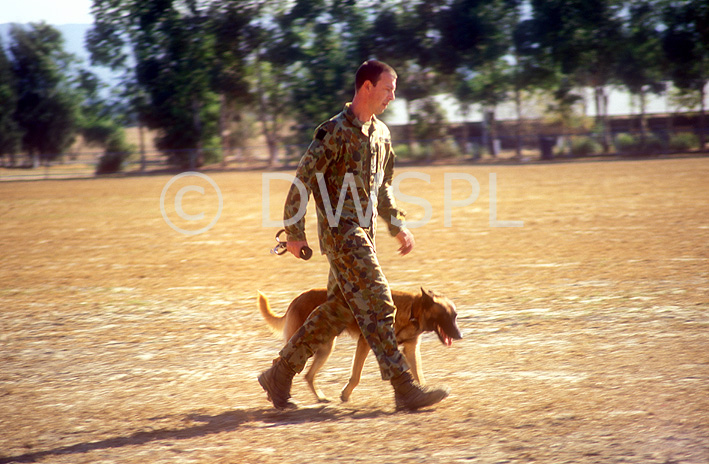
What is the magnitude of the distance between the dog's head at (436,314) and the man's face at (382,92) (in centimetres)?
116

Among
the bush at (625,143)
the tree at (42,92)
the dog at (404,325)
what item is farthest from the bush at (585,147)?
the tree at (42,92)

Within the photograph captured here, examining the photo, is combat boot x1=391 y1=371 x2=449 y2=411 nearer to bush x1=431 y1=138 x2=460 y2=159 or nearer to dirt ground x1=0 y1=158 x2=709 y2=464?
dirt ground x1=0 y1=158 x2=709 y2=464

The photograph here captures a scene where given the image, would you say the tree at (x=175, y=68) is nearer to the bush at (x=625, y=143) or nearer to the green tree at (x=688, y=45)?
the bush at (x=625, y=143)

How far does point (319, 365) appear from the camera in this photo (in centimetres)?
431

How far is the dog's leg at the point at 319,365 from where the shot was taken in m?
4.26

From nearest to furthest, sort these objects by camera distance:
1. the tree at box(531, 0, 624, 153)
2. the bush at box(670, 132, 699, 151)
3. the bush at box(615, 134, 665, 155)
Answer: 1. the bush at box(670, 132, 699, 151)
2. the bush at box(615, 134, 665, 155)
3. the tree at box(531, 0, 624, 153)

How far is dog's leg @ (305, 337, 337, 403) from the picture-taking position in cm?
426

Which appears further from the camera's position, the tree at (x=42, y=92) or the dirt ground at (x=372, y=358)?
the tree at (x=42, y=92)

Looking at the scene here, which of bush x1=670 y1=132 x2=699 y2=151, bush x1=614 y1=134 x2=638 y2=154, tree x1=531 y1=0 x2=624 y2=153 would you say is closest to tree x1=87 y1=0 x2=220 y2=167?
tree x1=531 y1=0 x2=624 y2=153

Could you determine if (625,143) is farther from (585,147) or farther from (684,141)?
(684,141)

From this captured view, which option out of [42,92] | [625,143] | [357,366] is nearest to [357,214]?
[357,366]

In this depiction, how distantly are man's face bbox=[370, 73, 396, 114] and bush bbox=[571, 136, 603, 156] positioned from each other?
37747 mm

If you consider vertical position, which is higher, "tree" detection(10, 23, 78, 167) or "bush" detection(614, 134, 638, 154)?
"tree" detection(10, 23, 78, 167)

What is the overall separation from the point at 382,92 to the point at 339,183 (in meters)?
0.57
